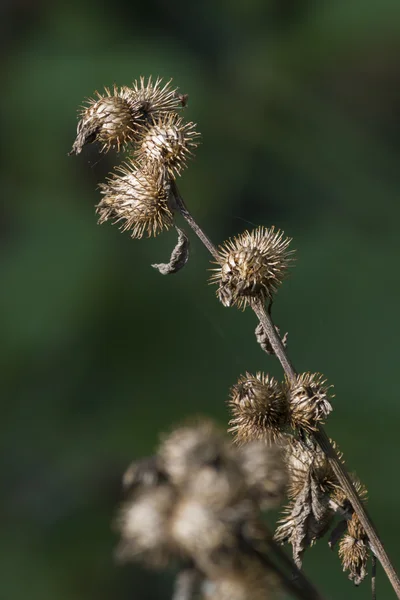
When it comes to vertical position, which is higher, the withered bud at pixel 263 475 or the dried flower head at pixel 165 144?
the dried flower head at pixel 165 144

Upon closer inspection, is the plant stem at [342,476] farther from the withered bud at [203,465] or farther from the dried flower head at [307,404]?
the withered bud at [203,465]

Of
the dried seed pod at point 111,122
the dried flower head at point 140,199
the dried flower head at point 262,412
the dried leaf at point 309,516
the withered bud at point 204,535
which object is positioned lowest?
the withered bud at point 204,535

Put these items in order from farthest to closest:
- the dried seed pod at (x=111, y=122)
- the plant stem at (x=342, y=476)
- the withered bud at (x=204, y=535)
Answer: the dried seed pod at (x=111, y=122)
the plant stem at (x=342, y=476)
the withered bud at (x=204, y=535)

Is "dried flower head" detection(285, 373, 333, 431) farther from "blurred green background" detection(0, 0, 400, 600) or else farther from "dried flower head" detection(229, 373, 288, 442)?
"blurred green background" detection(0, 0, 400, 600)

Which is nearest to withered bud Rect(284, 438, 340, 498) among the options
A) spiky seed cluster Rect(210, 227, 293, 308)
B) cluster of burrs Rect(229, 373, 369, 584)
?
cluster of burrs Rect(229, 373, 369, 584)

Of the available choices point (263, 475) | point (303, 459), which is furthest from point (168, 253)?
point (263, 475)

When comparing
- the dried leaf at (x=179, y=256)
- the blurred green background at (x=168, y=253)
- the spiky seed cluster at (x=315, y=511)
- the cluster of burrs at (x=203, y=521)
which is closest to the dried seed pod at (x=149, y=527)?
the cluster of burrs at (x=203, y=521)

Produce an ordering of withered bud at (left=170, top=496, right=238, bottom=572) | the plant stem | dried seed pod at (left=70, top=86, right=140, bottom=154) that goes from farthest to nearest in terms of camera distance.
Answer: dried seed pod at (left=70, top=86, right=140, bottom=154) → the plant stem → withered bud at (left=170, top=496, right=238, bottom=572)
